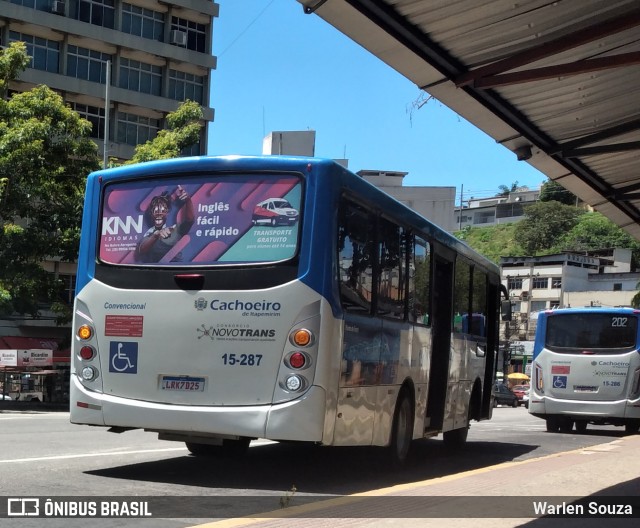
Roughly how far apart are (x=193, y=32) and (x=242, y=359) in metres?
46.1

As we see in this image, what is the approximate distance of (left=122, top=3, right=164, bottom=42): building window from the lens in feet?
162

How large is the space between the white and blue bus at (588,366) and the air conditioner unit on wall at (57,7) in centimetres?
3424

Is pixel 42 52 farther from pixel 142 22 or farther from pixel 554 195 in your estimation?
pixel 554 195

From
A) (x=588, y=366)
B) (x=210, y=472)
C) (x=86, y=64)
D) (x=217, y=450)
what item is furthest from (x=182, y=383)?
(x=86, y=64)

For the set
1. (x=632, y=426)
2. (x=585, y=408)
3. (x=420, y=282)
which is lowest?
(x=632, y=426)

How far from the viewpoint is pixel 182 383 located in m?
8.73

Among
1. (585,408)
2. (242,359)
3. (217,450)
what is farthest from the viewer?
(585,408)

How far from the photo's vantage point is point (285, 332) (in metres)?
8.48

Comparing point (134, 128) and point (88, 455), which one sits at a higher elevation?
point (134, 128)

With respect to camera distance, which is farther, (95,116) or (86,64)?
(95,116)

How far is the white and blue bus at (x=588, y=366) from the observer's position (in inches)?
811

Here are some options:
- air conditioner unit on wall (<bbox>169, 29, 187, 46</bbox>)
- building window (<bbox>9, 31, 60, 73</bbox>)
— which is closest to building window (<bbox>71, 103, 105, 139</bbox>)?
building window (<bbox>9, 31, 60, 73</bbox>)

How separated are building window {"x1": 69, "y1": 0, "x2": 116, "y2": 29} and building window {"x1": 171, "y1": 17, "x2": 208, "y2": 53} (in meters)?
3.71

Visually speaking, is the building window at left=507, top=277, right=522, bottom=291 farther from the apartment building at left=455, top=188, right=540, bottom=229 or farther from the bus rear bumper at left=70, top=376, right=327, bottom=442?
the bus rear bumper at left=70, top=376, right=327, bottom=442
